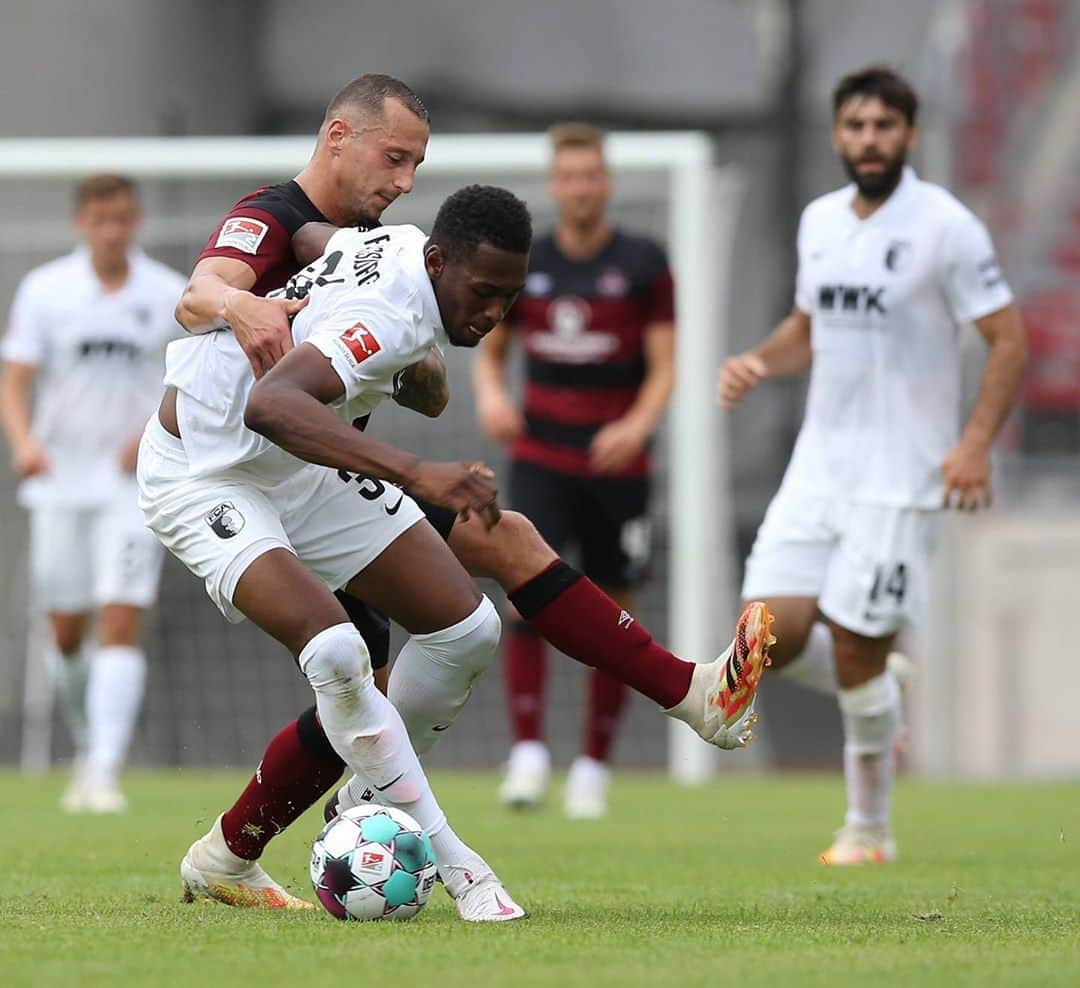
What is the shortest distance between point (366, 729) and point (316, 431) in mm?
691

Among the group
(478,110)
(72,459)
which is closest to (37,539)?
(72,459)

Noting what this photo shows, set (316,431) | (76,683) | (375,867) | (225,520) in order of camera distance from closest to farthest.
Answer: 1. (316,431)
2. (375,867)
3. (225,520)
4. (76,683)

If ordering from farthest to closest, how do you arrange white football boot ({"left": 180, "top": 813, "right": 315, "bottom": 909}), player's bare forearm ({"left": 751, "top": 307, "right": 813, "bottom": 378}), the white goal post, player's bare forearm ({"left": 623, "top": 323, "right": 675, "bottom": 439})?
the white goal post → player's bare forearm ({"left": 623, "top": 323, "right": 675, "bottom": 439}) → player's bare forearm ({"left": 751, "top": 307, "right": 813, "bottom": 378}) → white football boot ({"left": 180, "top": 813, "right": 315, "bottom": 909})

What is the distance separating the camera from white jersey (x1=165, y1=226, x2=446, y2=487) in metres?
4.56

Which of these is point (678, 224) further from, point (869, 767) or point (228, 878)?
point (228, 878)

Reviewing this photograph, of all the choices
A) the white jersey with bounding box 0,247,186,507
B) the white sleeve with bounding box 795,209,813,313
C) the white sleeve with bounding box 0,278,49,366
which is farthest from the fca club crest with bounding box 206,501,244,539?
the white sleeve with bounding box 0,278,49,366

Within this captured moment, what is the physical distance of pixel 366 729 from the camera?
15.4ft

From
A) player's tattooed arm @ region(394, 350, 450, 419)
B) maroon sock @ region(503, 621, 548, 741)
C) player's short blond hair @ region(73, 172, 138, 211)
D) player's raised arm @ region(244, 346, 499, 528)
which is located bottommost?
maroon sock @ region(503, 621, 548, 741)

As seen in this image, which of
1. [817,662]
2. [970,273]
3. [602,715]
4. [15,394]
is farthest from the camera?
[15,394]

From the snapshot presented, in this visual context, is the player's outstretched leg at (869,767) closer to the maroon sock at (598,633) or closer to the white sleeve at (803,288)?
the white sleeve at (803,288)

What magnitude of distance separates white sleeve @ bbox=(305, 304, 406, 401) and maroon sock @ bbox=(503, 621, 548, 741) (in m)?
4.43

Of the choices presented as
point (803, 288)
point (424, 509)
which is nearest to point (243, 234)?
point (424, 509)

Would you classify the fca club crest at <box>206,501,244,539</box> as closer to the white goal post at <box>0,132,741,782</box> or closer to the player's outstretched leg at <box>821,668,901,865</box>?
the player's outstretched leg at <box>821,668,901,865</box>

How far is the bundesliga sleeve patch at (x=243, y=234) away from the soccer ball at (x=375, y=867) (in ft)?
4.31
